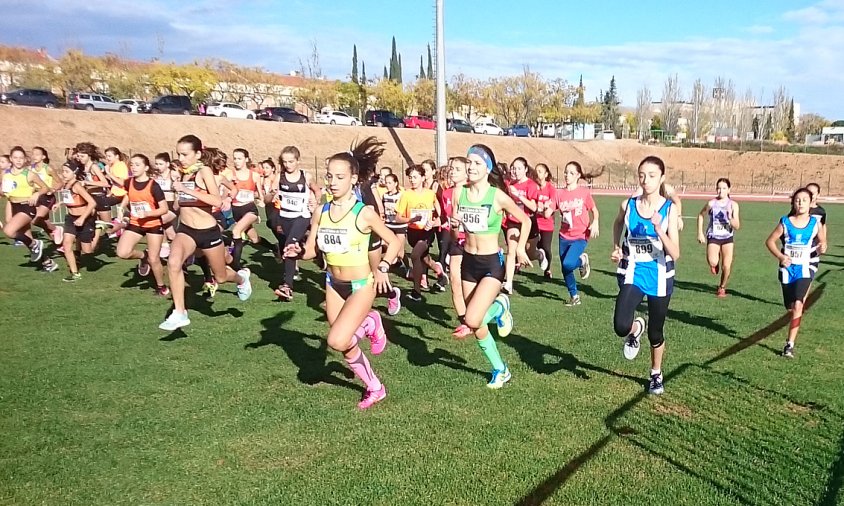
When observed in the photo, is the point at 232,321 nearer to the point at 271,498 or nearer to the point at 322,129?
the point at 271,498

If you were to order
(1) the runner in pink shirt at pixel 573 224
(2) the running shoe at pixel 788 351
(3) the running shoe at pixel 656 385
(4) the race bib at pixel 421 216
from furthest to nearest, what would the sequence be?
(4) the race bib at pixel 421 216, (1) the runner in pink shirt at pixel 573 224, (2) the running shoe at pixel 788 351, (3) the running shoe at pixel 656 385

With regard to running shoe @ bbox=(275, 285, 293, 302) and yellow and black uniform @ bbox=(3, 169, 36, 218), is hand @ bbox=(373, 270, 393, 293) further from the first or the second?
yellow and black uniform @ bbox=(3, 169, 36, 218)

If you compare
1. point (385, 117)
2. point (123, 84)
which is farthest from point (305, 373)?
point (123, 84)

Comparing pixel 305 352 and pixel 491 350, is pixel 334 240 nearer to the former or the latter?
pixel 491 350

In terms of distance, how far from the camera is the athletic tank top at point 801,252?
7.36 metres

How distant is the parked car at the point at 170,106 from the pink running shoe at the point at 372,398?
1925 inches

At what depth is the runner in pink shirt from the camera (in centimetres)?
999

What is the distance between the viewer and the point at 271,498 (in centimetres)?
416

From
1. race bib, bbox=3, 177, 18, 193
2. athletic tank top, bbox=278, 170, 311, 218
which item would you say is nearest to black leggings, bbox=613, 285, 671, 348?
athletic tank top, bbox=278, 170, 311, 218

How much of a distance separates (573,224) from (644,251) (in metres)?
4.24

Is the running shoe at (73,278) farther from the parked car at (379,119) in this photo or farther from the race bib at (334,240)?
the parked car at (379,119)

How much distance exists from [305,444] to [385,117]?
2100 inches

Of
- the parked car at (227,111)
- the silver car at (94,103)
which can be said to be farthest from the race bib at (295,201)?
the parked car at (227,111)

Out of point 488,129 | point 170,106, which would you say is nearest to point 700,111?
point 488,129
